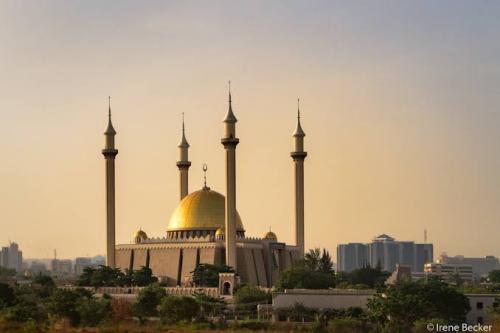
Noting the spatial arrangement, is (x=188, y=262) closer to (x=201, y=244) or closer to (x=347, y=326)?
(x=201, y=244)

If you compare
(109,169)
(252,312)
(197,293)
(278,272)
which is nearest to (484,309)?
(252,312)

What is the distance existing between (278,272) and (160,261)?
758 cm

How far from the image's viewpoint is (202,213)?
7512 centimetres

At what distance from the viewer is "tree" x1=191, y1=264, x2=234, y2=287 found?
67.9 m

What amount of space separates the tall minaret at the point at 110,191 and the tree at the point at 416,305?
22887 mm

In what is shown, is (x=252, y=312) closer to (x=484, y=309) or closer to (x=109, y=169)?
(x=484, y=309)

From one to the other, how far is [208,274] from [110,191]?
9563 mm

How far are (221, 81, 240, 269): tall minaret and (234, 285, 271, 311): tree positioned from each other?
690 cm

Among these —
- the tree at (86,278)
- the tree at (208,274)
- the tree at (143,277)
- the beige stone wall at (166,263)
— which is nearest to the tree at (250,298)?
the tree at (208,274)

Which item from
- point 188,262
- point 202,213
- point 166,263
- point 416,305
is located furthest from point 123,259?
point 416,305

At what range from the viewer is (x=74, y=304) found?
5316 cm

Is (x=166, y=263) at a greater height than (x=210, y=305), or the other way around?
(x=166, y=263)

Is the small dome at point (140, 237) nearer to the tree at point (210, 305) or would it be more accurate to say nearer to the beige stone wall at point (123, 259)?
the beige stone wall at point (123, 259)

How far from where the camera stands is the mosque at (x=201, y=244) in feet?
237
